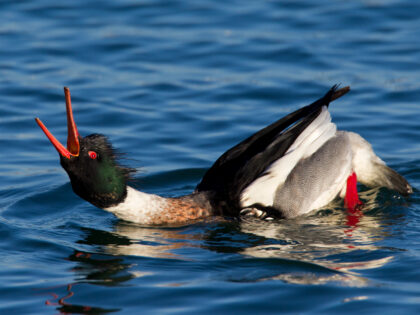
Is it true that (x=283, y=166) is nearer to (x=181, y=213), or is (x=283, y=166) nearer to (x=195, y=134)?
(x=181, y=213)

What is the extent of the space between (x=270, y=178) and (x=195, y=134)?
141 inches

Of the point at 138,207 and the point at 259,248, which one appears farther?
the point at 138,207

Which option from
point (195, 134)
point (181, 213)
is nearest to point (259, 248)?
point (181, 213)

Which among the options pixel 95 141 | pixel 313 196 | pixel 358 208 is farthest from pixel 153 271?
pixel 358 208

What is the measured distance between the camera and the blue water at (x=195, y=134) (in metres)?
7.91

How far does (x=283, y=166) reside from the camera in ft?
31.9

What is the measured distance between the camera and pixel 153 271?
8398 millimetres

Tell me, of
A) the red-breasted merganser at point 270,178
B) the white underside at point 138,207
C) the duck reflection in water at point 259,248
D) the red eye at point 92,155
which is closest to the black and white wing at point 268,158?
the red-breasted merganser at point 270,178

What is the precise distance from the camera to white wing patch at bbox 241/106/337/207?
9688 millimetres

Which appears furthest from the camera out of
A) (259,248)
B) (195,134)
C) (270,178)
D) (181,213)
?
(195,134)

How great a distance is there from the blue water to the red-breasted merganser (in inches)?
8.6

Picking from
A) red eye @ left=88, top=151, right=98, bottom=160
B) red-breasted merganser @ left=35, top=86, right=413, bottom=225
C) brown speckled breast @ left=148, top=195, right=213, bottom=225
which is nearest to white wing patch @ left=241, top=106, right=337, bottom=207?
red-breasted merganser @ left=35, top=86, right=413, bottom=225

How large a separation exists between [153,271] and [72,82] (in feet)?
24.5

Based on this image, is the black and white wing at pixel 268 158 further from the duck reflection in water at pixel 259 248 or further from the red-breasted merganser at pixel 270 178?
the duck reflection in water at pixel 259 248
